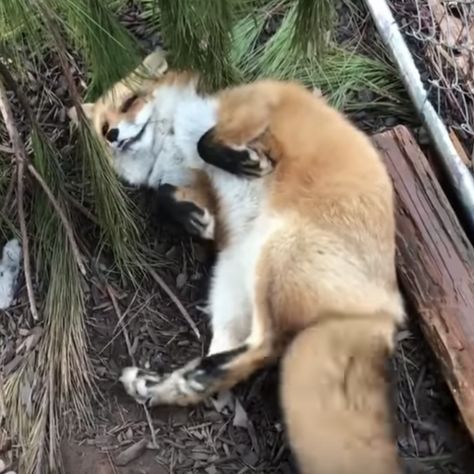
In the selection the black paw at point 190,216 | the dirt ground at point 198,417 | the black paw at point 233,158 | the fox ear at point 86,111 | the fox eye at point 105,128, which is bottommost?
the dirt ground at point 198,417

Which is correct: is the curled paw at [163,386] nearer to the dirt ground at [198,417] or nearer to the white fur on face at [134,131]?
the dirt ground at [198,417]

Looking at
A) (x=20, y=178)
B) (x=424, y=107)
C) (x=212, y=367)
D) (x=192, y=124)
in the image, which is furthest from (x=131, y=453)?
(x=424, y=107)

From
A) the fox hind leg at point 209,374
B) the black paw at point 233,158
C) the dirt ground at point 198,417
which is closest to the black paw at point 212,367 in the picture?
the fox hind leg at point 209,374

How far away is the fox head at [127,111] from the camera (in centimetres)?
255

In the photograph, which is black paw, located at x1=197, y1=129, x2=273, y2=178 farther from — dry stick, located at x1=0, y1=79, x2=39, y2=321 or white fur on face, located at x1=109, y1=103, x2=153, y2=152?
dry stick, located at x1=0, y1=79, x2=39, y2=321

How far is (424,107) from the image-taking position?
9.39 ft

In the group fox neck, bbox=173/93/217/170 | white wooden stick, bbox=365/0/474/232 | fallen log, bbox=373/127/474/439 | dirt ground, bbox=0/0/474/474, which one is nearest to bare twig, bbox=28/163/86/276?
dirt ground, bbox=0/0/474/474

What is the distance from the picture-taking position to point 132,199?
2.71m

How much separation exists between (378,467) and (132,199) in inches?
41.1

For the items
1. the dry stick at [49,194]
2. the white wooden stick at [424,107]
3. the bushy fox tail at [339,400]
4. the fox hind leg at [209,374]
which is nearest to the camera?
the bushy fox tail at [339,400]

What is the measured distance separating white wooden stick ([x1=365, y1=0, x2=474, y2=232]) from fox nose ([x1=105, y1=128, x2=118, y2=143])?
865 millimetres

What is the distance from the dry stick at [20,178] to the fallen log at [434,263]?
91cm

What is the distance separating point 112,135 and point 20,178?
0.25 metres

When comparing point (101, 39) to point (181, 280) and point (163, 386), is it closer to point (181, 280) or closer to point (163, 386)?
point (181, 280)
